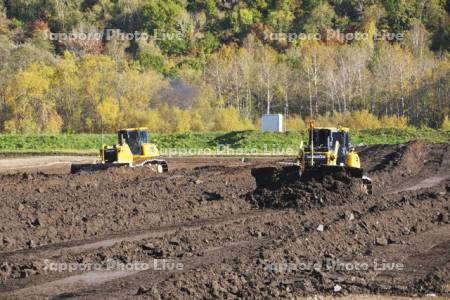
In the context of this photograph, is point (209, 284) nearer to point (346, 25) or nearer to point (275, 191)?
point (275, 191)

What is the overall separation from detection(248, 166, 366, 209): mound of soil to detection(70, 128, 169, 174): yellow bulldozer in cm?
898

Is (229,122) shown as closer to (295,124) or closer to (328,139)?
(295,124)

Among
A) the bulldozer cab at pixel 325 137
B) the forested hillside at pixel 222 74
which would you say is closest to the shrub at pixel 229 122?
the forested hillside at pixel 222 74

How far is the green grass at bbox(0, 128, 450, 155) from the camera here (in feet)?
188

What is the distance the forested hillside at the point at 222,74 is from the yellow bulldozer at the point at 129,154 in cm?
3308

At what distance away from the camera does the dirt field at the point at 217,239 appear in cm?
1457

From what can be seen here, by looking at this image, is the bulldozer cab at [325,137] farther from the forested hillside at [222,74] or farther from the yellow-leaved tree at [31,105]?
the yellow-leaved tree at [31,105]

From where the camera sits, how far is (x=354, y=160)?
27.5 meters

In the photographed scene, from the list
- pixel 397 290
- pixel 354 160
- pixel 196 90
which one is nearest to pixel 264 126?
pixel 196 90

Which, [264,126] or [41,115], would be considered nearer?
[264,126]

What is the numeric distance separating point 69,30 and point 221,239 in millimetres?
91986

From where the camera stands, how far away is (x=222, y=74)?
80.9 meters

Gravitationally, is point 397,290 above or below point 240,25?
below

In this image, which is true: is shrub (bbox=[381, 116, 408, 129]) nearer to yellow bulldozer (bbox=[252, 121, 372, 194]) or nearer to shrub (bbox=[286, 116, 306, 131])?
shrub (bbox=[286, 116, 306, 131])
